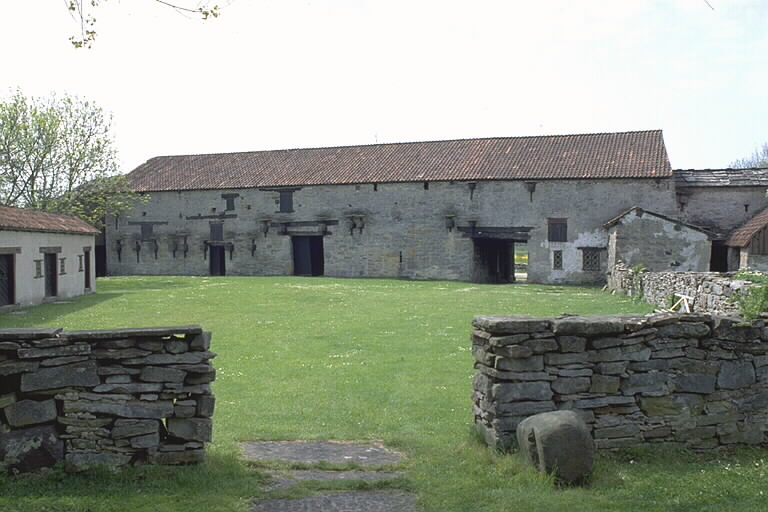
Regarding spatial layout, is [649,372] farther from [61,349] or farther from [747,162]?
[747,162]

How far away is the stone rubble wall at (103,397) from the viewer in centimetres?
630

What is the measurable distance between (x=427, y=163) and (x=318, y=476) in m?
34.2

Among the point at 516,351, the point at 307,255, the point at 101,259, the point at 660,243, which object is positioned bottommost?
the point at 516,351

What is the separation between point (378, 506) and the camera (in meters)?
5.93

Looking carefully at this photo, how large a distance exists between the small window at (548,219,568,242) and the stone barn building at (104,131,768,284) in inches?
2.1

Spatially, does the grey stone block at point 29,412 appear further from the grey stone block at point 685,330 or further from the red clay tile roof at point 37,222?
the red clay tile roof at point 37,222

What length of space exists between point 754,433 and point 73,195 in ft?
122

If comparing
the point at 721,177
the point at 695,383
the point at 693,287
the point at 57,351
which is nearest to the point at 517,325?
the point at 695,383

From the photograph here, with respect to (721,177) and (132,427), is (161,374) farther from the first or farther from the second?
(721,177)

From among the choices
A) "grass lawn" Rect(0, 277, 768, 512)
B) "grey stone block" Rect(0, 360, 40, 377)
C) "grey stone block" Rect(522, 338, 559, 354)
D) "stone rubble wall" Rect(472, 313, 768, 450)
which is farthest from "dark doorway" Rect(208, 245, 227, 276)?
"grey stone block" Rect(522, 338, 559, 354)

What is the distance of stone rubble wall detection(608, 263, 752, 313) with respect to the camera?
1424cm

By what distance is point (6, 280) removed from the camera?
76.6ft

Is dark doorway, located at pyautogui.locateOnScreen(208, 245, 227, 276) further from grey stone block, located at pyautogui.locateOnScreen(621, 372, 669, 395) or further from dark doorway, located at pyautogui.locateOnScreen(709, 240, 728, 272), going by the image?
grey stone block, located at pyautogui.locateOnScreen(621, 372, 669, 395)

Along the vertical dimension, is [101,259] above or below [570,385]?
above
